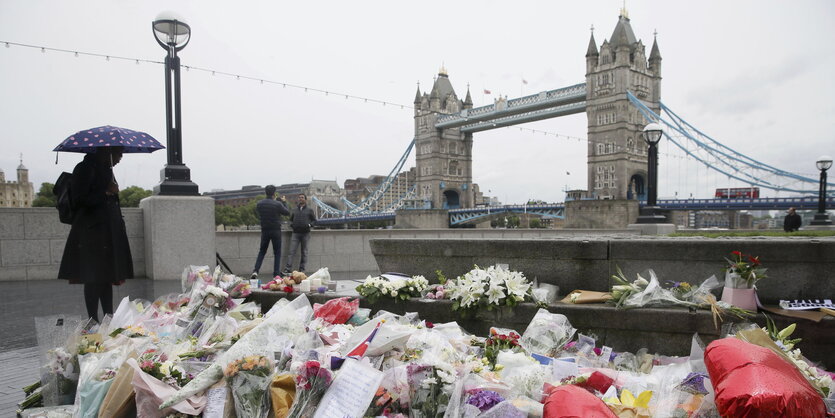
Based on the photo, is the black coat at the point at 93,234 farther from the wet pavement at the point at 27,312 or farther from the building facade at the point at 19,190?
the building facade at the point at 19,190

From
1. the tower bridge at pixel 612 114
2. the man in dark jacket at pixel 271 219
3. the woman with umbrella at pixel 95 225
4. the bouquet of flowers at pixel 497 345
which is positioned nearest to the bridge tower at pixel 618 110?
the tower bridge at pixel 612 114

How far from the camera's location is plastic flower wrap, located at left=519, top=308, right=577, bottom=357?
10.3 ft

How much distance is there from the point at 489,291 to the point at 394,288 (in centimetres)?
90

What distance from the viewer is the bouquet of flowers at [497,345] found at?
2.84 metres

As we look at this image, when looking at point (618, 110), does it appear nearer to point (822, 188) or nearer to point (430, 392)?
point (822, 188)

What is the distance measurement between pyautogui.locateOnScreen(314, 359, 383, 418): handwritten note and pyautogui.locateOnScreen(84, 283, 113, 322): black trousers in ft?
10.9

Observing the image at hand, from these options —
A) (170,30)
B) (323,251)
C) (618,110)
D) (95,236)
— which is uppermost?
(618,110)

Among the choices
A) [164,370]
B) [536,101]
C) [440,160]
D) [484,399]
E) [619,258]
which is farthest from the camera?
[440,160]

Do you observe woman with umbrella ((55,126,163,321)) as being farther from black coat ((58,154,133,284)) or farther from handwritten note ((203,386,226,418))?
handwritten note ((203,386,226,418))

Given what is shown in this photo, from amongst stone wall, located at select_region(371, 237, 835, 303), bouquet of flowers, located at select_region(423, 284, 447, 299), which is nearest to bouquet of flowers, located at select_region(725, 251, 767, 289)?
stone wall, located at select_region(371, 237, 835, 303)

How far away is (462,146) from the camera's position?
80750mm

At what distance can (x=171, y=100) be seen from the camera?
7.60 m

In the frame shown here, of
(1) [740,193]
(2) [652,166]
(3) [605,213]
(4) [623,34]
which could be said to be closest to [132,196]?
(3) [605,213]

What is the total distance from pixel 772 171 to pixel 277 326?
2028 inches
